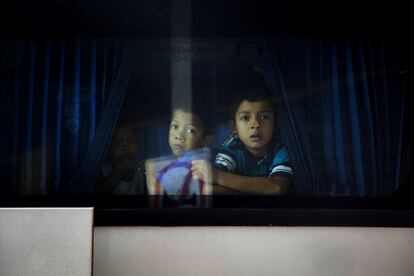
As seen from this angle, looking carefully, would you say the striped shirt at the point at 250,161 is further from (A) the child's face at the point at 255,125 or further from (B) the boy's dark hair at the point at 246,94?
(B) the boy's dark hair at the point at 246,94

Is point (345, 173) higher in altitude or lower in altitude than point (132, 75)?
lower

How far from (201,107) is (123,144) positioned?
0.56m

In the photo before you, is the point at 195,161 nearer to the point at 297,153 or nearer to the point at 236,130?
the point at 236,130

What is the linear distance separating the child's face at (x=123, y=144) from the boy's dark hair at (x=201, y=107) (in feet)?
1.04

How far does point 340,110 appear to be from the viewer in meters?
3.03

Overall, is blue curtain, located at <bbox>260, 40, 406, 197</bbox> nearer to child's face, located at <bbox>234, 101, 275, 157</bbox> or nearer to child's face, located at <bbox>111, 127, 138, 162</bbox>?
child's face, located at <bbox>234, 101, 275, 157</bbox>

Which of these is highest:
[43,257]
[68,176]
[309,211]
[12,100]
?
[12,100]

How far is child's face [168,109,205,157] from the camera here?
9.82ft

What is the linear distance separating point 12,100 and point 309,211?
6.61 feet

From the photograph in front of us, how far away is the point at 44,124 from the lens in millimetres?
3018

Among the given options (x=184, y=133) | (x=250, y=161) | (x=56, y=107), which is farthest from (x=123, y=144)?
(x=250, y=161)

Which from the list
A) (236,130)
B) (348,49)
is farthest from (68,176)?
(348,49)

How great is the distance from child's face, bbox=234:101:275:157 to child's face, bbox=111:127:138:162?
68cm

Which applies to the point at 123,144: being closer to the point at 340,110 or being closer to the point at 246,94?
the point at 246,94
